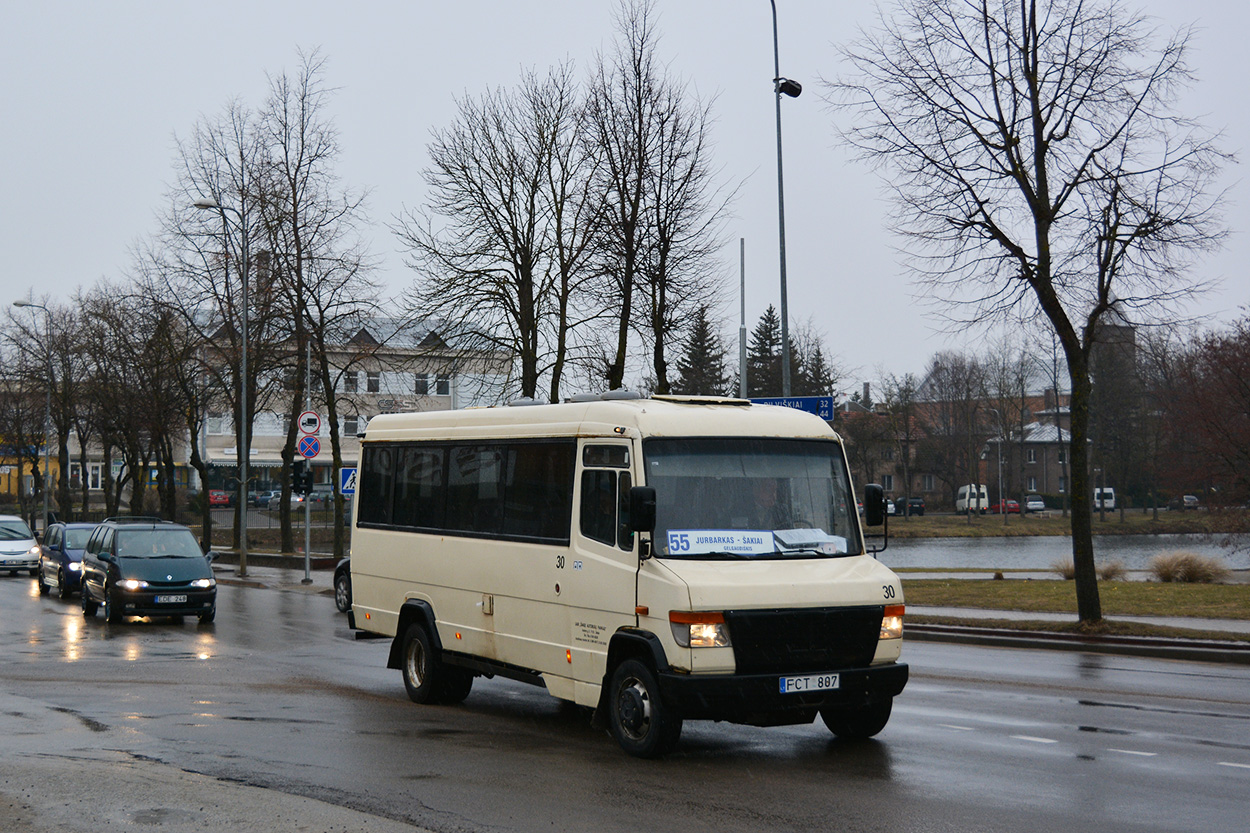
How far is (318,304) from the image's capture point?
119 feet

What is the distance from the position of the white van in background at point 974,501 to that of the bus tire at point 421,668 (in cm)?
8029

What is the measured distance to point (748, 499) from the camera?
9.55m

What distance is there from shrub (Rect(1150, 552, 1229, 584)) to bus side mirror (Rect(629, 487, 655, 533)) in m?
24.8

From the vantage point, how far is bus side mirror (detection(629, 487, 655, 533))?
8797 mm

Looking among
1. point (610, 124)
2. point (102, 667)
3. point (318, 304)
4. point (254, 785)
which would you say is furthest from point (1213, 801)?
point (318, 304)

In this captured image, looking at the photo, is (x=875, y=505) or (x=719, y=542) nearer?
(x=719, y=542)

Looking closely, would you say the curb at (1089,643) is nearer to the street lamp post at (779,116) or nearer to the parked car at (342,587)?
the street lamp post at (779,116)

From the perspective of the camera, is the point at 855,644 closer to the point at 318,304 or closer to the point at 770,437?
the point at 770,437

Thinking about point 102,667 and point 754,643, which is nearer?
point 754,643

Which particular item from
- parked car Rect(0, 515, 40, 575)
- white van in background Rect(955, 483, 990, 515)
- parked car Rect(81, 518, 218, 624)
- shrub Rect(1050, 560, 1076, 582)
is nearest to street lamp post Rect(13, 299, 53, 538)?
parked car Rect(0, 515, 40, 575)

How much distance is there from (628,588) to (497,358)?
943 inches

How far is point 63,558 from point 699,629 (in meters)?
23.6

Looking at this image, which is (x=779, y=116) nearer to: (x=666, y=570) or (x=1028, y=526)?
(x=666, y=570)

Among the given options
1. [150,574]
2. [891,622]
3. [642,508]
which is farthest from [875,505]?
[150,574]
